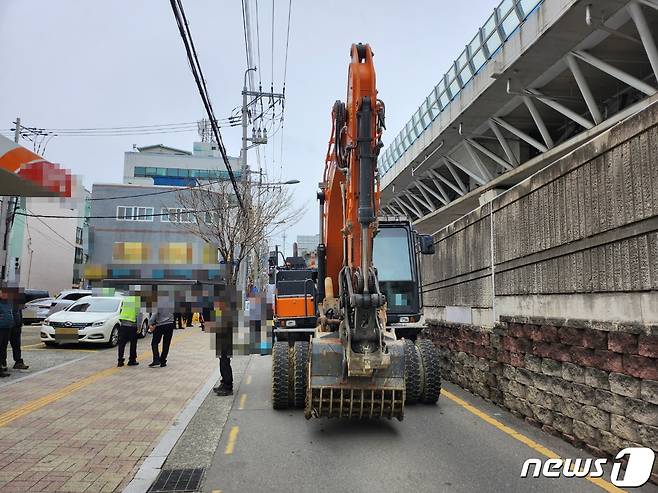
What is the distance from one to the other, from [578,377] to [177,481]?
4.32 m

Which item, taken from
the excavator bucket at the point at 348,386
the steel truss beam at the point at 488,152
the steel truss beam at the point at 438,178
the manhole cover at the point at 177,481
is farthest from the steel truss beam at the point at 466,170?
the manhole cover at the point at 177,481

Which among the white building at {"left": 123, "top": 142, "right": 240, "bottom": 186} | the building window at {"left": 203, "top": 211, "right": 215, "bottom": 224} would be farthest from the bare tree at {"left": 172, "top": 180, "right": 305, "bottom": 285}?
the white building at {"left": 123, "top": 142, "right": 240, "bottom": 186}

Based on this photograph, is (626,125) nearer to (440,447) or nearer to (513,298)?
(513,298)

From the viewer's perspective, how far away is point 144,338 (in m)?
19.9

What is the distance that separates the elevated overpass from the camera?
423 inches

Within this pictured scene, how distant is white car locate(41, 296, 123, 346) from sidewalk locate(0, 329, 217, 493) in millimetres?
2892

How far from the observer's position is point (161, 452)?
559 centimetres

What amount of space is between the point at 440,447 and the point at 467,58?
12.4 m

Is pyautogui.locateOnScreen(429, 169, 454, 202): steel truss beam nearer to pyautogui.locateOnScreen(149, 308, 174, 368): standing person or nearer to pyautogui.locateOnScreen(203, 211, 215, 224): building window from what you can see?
pyautogui.locateOnScreen(203, 211, 215, 224): building window

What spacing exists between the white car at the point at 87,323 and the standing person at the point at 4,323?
456 cm

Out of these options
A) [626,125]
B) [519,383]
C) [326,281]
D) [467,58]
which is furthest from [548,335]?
[467,58]

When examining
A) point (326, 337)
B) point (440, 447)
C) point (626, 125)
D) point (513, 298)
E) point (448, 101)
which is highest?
point (448, 101)

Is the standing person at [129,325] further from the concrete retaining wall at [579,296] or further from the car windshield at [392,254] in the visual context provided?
the concrete retaining wall at [579,296]

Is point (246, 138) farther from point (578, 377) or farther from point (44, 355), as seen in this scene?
point (578, 377)
